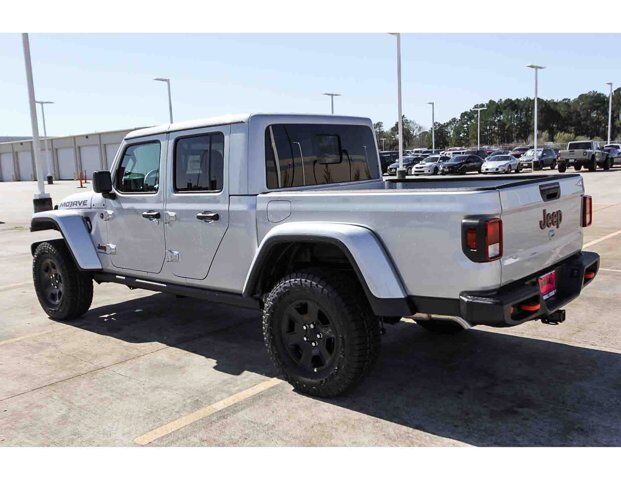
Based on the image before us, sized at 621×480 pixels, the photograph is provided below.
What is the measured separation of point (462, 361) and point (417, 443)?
1.45m

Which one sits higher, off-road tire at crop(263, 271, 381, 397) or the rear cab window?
the rear cab window

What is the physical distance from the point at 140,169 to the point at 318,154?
169 centimetres

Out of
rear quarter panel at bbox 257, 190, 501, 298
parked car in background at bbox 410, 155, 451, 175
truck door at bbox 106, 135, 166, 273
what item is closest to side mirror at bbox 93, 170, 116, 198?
truck door at bbox 106, 135, 166, 273

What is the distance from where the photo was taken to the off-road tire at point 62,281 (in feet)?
19.6

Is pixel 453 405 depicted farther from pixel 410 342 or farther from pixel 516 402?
pixel 410 342

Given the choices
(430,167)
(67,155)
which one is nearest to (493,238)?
(430,167)

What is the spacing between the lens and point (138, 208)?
5.22 m

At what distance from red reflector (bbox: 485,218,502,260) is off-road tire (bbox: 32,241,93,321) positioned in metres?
4.38

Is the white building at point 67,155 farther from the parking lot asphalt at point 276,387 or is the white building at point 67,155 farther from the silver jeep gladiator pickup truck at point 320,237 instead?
the parking lot asphalt at point 276,387

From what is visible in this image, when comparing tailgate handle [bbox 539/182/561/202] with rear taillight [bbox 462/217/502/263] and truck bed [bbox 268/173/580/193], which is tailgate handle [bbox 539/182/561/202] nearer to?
truck bed [bbox 268/173/580/193]

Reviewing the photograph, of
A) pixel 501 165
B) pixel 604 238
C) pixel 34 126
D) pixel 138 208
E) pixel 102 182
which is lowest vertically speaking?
pixel 604 238

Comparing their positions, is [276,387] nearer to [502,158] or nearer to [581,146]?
[581,146]

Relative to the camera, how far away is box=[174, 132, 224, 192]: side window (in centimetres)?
454

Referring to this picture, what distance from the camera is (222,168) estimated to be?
4496mm
